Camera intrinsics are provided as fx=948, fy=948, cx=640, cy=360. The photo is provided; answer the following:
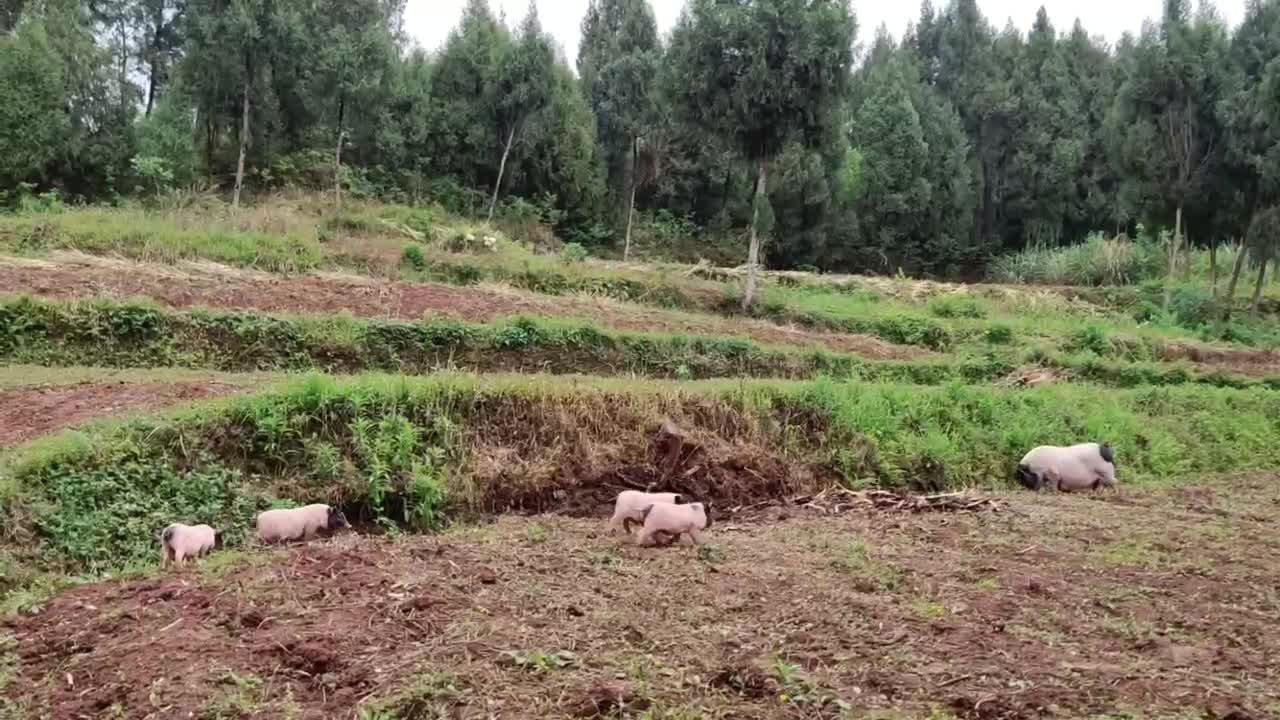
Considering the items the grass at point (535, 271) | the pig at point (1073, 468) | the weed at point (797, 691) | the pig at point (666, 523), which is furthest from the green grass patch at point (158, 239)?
the weed at point (797, 691)

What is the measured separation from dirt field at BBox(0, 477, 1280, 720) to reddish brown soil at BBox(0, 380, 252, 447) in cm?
338

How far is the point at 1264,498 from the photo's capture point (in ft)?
31.0

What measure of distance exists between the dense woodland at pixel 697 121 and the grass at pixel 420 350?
5.10m

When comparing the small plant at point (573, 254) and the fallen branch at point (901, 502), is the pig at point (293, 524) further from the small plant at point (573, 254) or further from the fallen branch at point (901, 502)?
the small plant at point (573, 254)

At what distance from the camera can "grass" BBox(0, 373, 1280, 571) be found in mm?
7352

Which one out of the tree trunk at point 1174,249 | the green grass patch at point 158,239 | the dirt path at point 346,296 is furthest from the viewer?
the tree trunk at point 1174,249

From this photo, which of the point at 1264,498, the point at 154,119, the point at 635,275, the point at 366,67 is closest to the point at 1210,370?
the point at 1264,498

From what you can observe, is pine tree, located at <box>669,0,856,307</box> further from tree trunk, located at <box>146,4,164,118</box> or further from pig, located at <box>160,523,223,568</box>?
tree trunk, located at <box>146,4,164,118</box>

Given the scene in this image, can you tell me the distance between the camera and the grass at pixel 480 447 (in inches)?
289

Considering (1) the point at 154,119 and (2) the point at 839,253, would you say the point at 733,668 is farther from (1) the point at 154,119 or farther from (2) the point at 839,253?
(2) the point at 839,253

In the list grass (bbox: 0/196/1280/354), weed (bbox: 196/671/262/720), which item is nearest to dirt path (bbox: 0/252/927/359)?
grass (bbox: 0/196/1280/354)

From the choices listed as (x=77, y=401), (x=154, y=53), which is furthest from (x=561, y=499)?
(x=154, y=53)

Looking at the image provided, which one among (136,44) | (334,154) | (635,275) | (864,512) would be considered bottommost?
(864,512)

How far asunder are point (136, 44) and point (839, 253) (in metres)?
27.4
